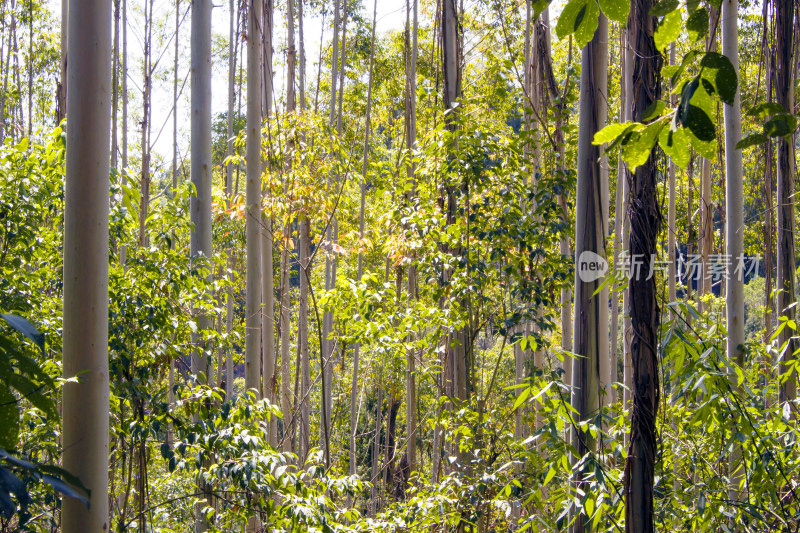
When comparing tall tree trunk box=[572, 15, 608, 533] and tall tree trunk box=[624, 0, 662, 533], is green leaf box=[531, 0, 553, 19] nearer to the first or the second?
tall tree trunk box=[624, 0, 662, 533]

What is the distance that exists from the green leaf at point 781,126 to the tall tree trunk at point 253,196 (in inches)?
106

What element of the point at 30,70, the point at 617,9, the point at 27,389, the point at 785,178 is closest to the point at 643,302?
the point at 617,9

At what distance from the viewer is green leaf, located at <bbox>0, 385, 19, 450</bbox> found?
1.73 ft

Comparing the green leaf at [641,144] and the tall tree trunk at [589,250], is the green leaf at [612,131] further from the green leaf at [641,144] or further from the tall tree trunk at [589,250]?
the tall tree trunk at [589,250]

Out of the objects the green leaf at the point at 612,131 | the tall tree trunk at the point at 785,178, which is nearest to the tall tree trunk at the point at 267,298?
the green leaf at the point at 612,131

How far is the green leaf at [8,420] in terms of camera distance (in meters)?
0.53

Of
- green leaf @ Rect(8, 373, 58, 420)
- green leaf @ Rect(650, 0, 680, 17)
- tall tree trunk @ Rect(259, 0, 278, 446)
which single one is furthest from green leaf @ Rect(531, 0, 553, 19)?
tall tree trunk @ Rect(259, 0, 278, 446)

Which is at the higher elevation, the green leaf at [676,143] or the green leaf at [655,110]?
the green leaf at [655,110]

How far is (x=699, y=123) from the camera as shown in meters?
0.70

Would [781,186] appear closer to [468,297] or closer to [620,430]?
[468,297]

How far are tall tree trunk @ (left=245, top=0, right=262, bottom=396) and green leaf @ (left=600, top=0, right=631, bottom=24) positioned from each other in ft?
8.86

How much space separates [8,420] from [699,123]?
77cm

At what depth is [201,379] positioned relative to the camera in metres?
2.48

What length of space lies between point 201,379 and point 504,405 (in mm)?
2231
